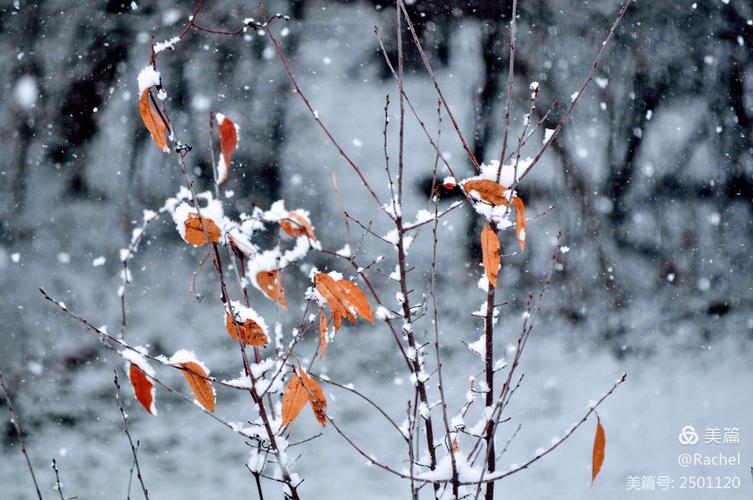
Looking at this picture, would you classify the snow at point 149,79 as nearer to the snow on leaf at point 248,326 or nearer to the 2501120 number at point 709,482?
the snow on leaf at point 248,326

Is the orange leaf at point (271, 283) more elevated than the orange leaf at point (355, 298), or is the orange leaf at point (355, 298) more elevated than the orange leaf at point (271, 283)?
the orange leaf at point (271, 283)

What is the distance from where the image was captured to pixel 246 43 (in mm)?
3428

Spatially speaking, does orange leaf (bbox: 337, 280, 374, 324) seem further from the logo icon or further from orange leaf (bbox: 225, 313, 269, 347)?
the logo icon

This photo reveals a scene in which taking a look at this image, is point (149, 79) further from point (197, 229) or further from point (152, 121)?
point (197, 229)

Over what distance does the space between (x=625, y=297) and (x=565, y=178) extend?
861 mm

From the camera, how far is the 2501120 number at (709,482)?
3328 millimetres

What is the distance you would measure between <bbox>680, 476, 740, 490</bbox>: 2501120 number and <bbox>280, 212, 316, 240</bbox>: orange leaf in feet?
10.5

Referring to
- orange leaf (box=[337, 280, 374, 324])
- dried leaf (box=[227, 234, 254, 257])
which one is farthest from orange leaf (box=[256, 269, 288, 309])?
orange leaf (box=[337, 280, 374, 324])

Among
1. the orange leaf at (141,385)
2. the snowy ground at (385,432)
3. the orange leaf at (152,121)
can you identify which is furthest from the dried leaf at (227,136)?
the snowy ground at (385,432)

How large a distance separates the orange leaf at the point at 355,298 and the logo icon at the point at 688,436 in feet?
10.2

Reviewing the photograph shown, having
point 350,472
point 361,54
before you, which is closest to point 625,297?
point 350,472

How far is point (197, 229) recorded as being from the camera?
1258 millimetres

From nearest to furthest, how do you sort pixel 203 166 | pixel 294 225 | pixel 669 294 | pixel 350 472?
pixel 294 225, pixel 350 472, pixel 203 166, pixel 669 294

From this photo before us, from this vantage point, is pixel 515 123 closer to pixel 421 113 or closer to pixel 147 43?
pixel 421 113
